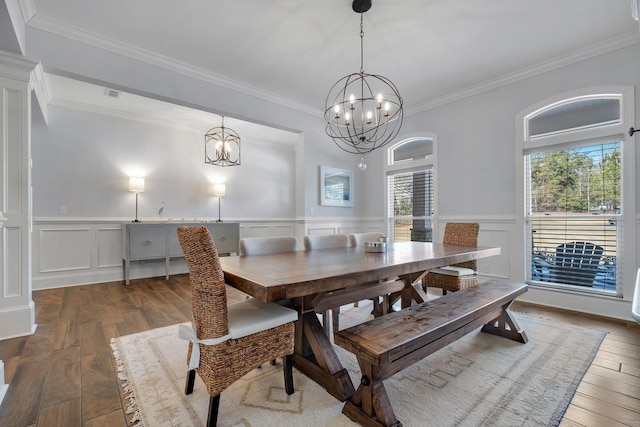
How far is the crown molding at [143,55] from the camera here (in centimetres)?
256

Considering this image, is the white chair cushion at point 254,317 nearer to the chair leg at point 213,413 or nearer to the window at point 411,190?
the chair leg at point 213,413

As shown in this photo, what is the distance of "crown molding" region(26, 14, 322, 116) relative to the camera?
8.41ft

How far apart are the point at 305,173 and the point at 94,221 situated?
3239 millimetres

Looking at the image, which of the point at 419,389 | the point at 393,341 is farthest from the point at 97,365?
the point at 419,389

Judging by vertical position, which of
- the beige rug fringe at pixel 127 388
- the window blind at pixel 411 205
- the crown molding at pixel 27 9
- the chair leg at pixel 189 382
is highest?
the crown molding at pixel 27 9

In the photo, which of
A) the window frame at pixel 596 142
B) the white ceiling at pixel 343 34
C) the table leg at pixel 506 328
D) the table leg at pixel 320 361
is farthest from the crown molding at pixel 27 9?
the window frame at pixel 596 142

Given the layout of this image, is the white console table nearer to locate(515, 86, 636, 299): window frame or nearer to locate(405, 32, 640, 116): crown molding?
locate(405, 32, 640, 116): crown molding

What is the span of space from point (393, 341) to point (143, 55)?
3.56 m

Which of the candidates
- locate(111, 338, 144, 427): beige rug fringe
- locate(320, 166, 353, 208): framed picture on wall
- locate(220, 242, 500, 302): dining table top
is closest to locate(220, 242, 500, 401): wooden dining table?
locate(220, 242, 500, 302): dining table top

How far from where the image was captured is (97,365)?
1.98 m

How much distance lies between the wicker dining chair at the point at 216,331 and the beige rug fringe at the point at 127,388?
1.21ft

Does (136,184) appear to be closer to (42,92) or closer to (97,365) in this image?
(42,92)

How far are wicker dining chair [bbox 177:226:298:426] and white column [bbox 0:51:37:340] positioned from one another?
6.85 ft

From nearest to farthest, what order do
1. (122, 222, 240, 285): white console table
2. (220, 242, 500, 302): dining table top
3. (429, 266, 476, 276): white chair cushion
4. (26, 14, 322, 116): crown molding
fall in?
(220, 242, 500, 302): dining table top
(26, 14, 322, 116): crown molding
(429, 266, 476, 276): white chair cushion
(122, 222, 240, 285): white console table
